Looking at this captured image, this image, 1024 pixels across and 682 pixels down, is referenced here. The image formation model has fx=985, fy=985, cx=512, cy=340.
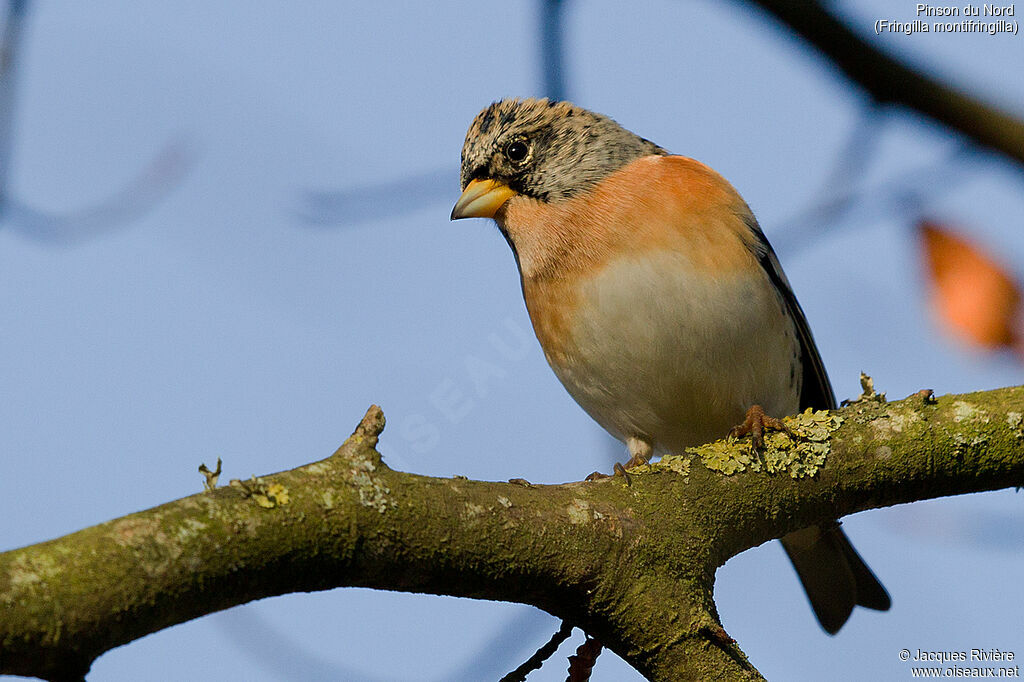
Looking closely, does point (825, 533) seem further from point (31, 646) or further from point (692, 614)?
point (31, 646)

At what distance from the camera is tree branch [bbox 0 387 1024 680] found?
6.13ft

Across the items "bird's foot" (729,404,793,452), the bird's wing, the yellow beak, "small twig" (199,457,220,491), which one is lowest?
"small twig" (199,457,220,491)

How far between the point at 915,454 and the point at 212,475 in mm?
2036

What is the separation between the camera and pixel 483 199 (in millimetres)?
4590

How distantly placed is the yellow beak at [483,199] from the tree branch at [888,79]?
85.5 inches

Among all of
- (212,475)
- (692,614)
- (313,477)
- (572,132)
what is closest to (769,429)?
(692,614)

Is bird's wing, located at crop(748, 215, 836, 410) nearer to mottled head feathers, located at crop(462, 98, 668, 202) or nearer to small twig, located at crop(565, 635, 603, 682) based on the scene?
mottled head feathers, located at crop(462, 98, 668, 202)

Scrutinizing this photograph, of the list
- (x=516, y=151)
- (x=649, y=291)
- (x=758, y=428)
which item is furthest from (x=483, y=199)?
(x=758, y=428)

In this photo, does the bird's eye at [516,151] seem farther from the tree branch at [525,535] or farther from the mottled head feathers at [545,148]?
the tree branch at [525,535]

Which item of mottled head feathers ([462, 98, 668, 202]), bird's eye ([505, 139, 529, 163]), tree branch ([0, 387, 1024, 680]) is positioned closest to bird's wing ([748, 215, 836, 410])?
mottled head feathers ([462, 98, 668, 202])

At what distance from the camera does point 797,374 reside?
4480 mm

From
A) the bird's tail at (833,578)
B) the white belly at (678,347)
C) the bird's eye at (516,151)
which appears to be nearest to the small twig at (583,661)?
the white belly at (678,347)

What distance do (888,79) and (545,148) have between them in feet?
7.69

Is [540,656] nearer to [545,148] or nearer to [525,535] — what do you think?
[525,535]
